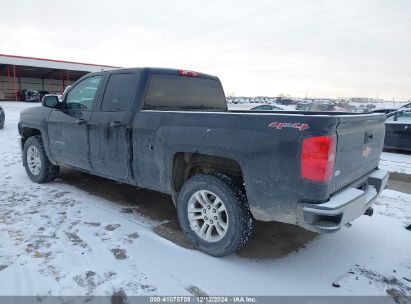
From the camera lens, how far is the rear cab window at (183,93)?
13.6ft

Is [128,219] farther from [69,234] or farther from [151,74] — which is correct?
[151,74]

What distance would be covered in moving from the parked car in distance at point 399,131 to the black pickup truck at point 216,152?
712cm

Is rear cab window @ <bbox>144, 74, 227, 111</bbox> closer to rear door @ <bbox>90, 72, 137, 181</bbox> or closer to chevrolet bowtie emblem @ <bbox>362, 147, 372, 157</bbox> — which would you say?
rear door @ <bbox>90, 72, 137, 181</bbox>

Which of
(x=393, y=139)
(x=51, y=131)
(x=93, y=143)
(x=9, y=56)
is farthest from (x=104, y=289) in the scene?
(x=9, y=56)

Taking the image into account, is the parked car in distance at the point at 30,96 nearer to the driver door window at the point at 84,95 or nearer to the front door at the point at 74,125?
the front door at the point at 74,125

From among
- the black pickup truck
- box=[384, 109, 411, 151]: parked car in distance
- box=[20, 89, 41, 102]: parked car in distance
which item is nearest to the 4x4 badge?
the black pickup truck

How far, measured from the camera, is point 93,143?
14.9 feet

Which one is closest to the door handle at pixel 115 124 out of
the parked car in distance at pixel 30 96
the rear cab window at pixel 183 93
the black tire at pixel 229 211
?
the rear cab window at pixel 183 93

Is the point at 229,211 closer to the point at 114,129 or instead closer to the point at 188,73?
the point at 114,129

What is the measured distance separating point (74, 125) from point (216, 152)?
8.85 ft

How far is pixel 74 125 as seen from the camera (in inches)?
191

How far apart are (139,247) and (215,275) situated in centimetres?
92

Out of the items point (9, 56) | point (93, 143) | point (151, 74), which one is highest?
point (9, 56)

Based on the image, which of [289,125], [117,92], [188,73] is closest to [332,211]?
[289,125]
